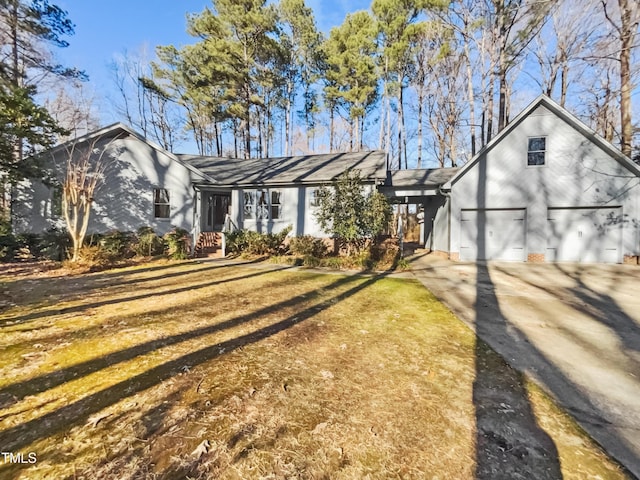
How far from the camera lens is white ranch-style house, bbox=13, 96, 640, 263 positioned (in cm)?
1154

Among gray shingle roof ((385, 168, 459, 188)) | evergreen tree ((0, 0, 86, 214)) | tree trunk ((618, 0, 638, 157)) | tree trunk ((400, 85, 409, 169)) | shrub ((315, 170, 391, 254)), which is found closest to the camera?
evergreen tree ((0, 0, 86, 214))

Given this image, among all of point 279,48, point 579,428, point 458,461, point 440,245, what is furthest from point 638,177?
point 279,48

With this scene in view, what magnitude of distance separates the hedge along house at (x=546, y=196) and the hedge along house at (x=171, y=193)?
442 cm

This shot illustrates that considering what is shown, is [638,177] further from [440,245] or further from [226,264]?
[226,264]

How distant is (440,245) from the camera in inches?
568

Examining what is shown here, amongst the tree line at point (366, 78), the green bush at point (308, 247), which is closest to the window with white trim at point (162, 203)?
the green bush at point (308, 247)

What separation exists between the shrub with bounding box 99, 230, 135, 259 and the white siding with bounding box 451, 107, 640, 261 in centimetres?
1347

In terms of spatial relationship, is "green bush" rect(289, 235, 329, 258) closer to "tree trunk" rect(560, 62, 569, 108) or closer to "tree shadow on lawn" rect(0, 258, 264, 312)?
"tree shadow on lawn" rect(0, 258, 264, 312)

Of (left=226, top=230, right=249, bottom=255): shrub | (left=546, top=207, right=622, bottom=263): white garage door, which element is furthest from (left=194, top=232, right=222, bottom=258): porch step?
(left=546, top=207, right=622, bottom=263): white garage door

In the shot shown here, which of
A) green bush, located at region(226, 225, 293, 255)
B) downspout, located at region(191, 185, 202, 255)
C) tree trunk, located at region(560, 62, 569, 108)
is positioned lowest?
green bush, located at region(226, 225, 293, 255)

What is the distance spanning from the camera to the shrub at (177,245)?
37.0ft

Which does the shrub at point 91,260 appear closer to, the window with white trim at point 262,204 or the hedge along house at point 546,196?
the window with white trim at point 262,204

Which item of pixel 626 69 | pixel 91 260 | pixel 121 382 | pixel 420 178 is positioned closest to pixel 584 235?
pixel 626 69

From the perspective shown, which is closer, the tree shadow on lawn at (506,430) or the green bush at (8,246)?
the tree shadow on lawn at (506,430)
